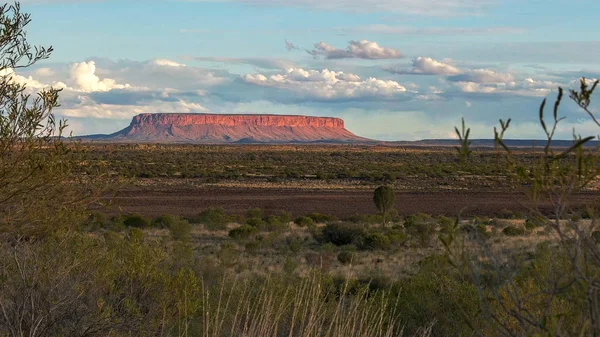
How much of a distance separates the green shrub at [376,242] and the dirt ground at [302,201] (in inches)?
475

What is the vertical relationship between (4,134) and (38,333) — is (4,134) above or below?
above

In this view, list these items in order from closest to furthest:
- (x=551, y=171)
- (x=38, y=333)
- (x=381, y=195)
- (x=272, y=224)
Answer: (x=551, y=171)
(x=38, y=333)
(x=272, y=224)
(x=381, y=195)

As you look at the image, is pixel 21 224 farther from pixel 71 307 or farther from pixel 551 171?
pixel 551 171

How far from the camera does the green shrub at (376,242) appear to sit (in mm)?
23953

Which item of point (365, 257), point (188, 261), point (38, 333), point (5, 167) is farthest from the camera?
point (365, 257)

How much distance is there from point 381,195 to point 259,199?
39.9ft

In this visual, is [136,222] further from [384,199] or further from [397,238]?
[384,199]

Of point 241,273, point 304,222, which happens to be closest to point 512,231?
point 304,222

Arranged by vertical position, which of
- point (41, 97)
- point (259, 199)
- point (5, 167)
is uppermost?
point (41, 97)

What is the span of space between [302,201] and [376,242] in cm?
1961

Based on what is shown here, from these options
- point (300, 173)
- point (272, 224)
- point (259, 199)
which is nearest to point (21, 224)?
point (272, 224)

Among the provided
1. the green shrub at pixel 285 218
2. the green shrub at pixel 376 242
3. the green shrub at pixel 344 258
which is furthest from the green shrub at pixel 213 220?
the green shrub at pixel 344 258

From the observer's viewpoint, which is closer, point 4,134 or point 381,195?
point 4,134

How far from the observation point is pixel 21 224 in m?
8.11
